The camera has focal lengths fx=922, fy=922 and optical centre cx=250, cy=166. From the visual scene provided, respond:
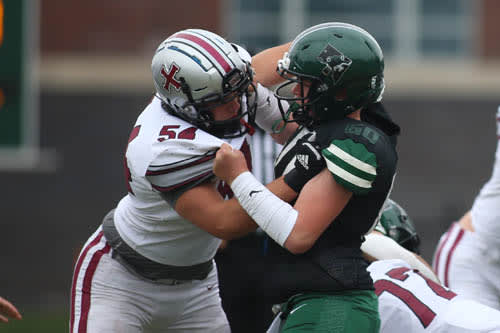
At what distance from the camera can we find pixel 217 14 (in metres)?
11.8

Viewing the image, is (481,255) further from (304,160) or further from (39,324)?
(39,324)

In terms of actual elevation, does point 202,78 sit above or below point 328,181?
above

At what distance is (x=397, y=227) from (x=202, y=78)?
4.33 ft

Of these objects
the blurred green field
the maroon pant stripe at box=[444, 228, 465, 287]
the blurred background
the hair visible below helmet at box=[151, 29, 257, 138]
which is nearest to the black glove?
the hair visible below helmet at box=[151, 29, 257, 138]

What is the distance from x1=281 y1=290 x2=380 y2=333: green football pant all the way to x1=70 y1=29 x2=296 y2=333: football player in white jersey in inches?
14.1

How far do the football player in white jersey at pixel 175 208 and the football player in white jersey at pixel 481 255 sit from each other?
157 centimetres

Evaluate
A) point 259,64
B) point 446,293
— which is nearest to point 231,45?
point 259,64

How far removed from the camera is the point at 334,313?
10.6 ft

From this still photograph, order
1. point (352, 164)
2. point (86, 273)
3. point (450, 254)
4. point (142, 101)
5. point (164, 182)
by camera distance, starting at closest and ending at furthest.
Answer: point (352, 164) → point (164, 182) → point (86, 273) → point (450, 254) → point (142, 101)

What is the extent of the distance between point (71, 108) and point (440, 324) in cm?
868

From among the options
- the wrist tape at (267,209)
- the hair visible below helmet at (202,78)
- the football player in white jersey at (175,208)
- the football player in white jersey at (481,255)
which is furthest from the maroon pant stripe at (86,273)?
the football player in white jersey at (481,255)

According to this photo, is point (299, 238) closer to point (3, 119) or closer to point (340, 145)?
point (340, 145)

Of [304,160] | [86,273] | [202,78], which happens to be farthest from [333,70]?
[86,273]

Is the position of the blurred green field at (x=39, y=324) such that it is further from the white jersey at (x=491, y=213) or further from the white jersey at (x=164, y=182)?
the white jersey at (x=164, y=182)
